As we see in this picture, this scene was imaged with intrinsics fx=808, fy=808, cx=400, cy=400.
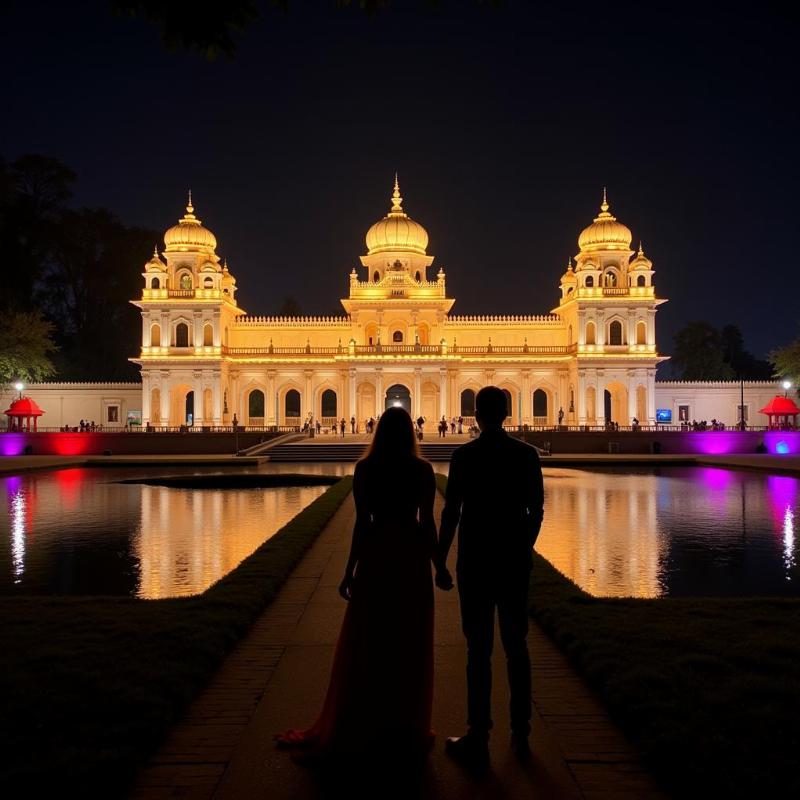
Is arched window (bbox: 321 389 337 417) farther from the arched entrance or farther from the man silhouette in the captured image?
the man silhouette

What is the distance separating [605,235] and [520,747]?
56.5 meters

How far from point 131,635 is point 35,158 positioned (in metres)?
66.3

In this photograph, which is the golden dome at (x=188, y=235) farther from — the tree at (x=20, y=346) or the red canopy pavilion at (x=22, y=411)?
the red canopy pavilion at (x=22, y=411)

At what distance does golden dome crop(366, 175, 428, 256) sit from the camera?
194ft

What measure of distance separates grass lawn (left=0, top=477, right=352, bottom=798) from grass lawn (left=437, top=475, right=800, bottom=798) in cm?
297

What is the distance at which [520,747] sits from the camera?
191 inches

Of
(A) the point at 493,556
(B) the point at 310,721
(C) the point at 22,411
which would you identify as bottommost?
(B) the point at 310,721

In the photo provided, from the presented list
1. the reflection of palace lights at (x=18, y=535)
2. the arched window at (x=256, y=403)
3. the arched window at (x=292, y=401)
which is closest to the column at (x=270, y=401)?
the arched window at (x=292, y=401)

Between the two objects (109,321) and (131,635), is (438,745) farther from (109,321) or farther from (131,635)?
(109,321)

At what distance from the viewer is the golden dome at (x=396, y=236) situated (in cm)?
5912

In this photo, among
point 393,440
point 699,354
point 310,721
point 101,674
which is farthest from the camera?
point 699,354

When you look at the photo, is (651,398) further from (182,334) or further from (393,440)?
(393,440)

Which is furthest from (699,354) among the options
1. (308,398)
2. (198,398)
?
(198,398)

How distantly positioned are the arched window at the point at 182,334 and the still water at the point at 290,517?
32234mm
